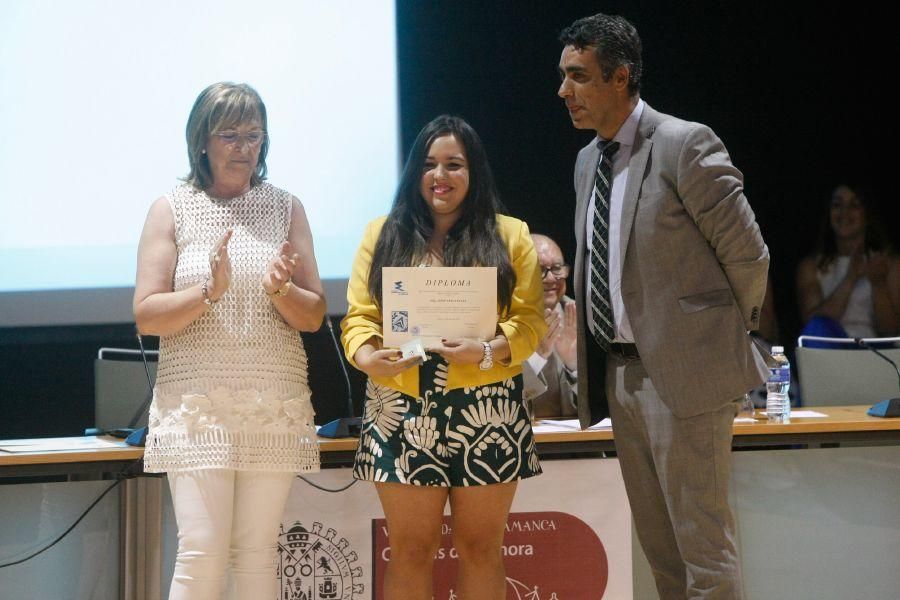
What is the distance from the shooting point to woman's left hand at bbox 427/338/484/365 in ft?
8.62

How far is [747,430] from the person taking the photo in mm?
3355

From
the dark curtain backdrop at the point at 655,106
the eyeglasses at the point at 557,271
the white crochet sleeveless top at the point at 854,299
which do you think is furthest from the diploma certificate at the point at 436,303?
the white crochet sleeveless top at the point at 854,299

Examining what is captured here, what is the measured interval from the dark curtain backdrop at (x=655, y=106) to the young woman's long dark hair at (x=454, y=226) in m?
2.02

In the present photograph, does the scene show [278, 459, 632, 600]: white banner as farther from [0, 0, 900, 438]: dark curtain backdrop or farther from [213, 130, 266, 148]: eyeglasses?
[0, 0, 900, 438]: dark curtain backdrop

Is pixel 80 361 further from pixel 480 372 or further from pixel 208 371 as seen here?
pixel 480 372

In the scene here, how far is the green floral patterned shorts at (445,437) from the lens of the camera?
2.65 m

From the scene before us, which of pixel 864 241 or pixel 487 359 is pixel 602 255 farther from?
pixel 864 241

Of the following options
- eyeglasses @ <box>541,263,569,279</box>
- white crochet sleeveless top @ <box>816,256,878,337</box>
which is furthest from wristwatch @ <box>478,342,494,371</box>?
white crochet sleeveless top @ <box>816,256,878,337</box>

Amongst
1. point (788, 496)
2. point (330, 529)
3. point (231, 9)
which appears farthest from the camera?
point (231, 9)

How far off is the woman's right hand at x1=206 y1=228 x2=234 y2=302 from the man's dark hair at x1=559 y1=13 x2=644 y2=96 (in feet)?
3.47

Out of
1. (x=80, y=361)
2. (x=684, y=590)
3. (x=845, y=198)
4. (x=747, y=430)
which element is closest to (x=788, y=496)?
(x=747, y=430)

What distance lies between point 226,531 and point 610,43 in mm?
1607

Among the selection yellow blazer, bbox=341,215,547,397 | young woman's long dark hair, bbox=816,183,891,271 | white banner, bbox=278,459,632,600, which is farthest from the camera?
young woman's long dark hair, bbox=816,183,891,271

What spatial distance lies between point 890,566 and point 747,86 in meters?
2.92
